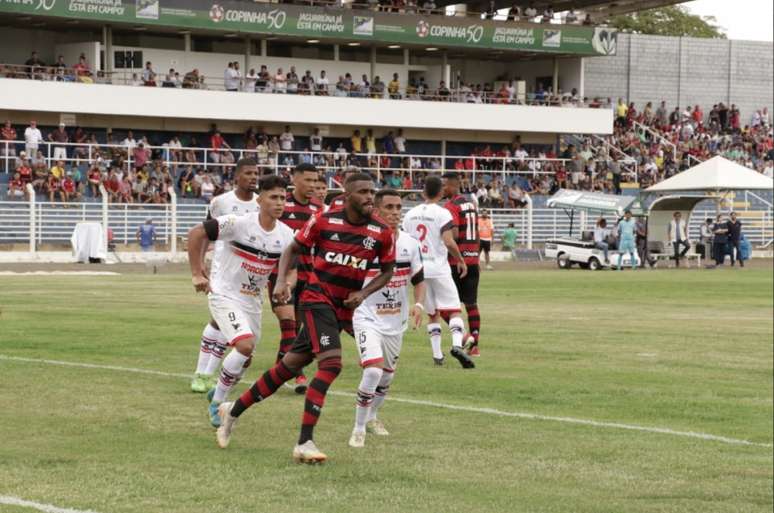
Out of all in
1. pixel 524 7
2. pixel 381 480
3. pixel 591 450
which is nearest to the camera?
pixel 381 480

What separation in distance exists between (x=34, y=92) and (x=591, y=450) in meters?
44.0

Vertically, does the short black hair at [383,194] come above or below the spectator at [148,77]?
below

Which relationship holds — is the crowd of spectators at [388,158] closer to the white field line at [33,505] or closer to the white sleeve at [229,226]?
the white sleeve at [229,226]

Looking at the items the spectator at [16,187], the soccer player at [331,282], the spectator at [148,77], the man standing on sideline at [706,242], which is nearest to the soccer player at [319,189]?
the soccer player at [331,282]

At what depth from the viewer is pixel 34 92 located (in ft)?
173

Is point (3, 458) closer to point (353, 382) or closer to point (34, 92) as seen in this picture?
point (353, 382)

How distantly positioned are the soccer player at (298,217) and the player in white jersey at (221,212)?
45 cm

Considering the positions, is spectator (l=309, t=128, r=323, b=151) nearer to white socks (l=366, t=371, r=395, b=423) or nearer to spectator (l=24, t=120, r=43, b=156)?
spectator (l=24, t=120, r=43, b=156)

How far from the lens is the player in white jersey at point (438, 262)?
17.8m

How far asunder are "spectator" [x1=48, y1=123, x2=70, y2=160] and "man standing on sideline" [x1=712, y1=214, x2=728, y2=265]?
22.9m

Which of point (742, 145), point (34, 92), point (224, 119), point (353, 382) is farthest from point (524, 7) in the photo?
point (353, 382)

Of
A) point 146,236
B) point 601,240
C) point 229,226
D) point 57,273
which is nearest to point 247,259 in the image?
point 229,226

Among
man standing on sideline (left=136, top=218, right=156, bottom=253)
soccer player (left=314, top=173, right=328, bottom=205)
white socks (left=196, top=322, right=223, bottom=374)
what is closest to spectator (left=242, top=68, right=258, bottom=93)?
man standing on sideline (left=136, top=218, right=156, bottom=253)

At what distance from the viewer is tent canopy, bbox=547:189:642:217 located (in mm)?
53219
